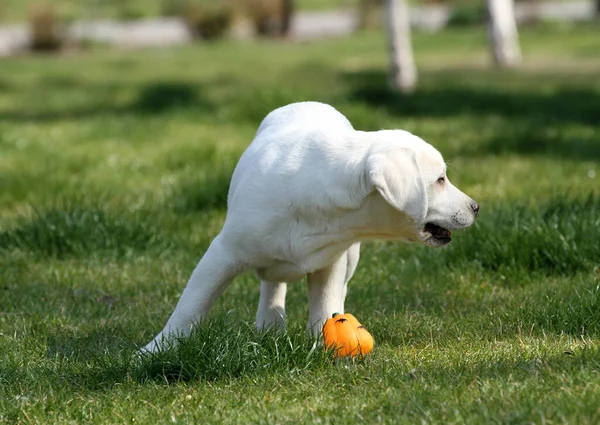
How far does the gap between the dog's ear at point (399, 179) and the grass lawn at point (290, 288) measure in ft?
2.23

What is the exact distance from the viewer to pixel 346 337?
429cm

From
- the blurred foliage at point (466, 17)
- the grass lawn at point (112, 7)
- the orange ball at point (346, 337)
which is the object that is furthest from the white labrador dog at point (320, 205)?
the grass lawn at point (112, 7)

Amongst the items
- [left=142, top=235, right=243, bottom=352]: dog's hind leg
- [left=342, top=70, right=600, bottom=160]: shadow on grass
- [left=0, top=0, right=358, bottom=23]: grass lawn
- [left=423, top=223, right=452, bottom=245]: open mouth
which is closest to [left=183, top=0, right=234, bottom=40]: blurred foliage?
[left=0, top=0, right=358, bottom=23]: grass lawn

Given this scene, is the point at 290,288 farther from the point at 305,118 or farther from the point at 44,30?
the point at 44,30

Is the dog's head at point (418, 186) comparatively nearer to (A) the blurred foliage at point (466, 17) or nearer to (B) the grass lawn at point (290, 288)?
(B) the grass lawn at point (290, 288)

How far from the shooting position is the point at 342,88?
1501 cm

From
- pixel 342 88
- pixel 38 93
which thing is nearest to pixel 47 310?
pixel 342 88

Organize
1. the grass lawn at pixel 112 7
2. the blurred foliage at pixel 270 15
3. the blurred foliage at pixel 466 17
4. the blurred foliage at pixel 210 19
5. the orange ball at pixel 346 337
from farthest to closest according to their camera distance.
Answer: the grass lawn at pixel 112 7 < the blurred foliage at pixel 466 17 < the blurred foliage at pixel 270 15 < the blurred foliage at pixel 210 19 < the orange ball at pixel 346 337

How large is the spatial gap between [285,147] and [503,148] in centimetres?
589

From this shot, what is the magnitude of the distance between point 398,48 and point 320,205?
403 inches

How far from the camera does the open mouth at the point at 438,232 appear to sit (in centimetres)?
431

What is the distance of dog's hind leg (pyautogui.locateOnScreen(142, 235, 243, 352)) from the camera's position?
14.4 feet

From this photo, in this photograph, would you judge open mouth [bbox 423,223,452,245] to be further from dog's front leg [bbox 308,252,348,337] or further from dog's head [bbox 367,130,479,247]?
dog's front leg [bbox 308,252,348,337]

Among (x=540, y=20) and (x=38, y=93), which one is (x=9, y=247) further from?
(x=540, y=20)
